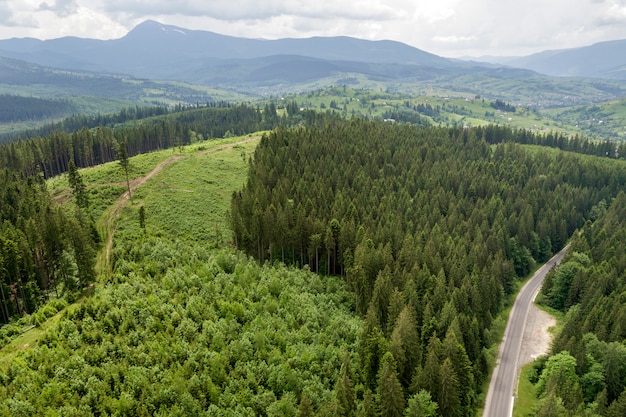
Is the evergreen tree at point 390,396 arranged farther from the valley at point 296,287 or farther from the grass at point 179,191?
the grass at point 179,191

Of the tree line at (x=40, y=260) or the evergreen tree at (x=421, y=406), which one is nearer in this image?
the evergreen tree at (x=421, y=406)

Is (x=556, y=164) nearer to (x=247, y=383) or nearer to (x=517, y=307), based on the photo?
(x=517, y=307)

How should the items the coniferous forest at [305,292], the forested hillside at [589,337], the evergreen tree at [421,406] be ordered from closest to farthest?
the coniferous forest at [305,292], the evergreen tree at [421,406], the forested hillside at [589,337]

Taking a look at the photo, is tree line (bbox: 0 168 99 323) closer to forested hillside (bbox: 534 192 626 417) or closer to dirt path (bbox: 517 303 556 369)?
forested hillside (bbox: 534 192 626 417)

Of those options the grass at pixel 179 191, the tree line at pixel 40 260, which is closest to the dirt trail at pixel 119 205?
the grass at pixel 179 191

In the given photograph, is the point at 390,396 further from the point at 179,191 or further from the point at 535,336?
the point at 179,191

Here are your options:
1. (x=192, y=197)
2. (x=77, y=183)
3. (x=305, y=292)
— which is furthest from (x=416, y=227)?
(x=77, y=183)

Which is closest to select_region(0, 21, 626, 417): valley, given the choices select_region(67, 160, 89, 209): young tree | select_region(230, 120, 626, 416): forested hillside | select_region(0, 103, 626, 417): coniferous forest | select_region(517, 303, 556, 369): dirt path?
select_region(0, 103, 626, 417): coniferous forest
